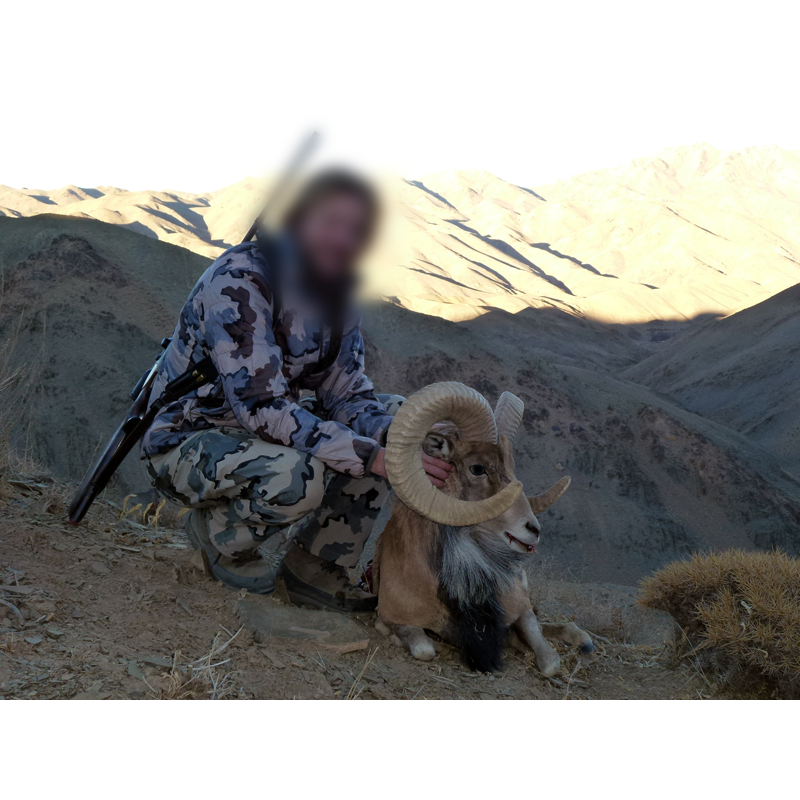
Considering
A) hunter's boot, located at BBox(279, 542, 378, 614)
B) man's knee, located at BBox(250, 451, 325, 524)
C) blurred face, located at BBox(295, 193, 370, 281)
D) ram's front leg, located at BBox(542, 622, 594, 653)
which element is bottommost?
ram's front leg, located at BBox(542, 622, 594, 653)

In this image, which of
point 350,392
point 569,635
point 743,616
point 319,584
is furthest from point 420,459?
point 743,616

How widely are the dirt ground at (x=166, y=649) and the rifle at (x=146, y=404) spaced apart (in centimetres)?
30

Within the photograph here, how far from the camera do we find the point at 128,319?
2030 cm

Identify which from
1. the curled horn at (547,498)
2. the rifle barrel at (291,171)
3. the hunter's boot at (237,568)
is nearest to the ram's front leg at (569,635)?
the curled horn at (547,498)

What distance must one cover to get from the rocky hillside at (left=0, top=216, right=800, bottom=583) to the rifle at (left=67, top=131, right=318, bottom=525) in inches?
373

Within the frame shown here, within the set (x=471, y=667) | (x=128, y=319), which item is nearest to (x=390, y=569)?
(x=471, y=667)

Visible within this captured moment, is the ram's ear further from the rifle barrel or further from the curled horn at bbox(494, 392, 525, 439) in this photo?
the rifle barrel

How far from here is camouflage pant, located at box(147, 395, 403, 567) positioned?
403cm

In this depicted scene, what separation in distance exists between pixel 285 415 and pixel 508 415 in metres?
1.36

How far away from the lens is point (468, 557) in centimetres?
437

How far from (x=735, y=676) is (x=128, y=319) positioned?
737 inches

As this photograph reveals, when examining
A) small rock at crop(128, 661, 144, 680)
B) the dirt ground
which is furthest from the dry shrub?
small rock at crop(128, 661, 144, 680)

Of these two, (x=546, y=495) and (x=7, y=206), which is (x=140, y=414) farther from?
(x=7, y=206)

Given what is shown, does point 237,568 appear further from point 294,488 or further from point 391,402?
point 391,402
